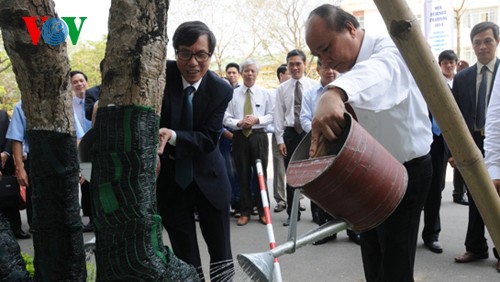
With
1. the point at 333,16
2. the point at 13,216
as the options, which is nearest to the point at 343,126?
the point at 333,16

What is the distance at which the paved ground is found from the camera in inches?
168

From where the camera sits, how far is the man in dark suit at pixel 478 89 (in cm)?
452

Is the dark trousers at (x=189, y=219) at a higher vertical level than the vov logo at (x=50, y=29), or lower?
lower

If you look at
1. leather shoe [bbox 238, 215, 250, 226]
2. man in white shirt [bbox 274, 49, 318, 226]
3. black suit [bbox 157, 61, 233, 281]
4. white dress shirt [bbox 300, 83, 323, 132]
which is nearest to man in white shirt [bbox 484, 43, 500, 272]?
black suit [bbox 157, 61, 233, 281]

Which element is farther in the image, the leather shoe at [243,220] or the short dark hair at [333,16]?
the leather shoe at [243,220]

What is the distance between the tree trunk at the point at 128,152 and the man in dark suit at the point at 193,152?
1212 mm

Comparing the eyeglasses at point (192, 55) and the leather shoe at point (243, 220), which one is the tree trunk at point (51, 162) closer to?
the eyeglasses at point (192, 55)

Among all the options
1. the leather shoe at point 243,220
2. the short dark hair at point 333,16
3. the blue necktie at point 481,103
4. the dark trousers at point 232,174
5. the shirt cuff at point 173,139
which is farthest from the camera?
the dark trousers at point 232,174

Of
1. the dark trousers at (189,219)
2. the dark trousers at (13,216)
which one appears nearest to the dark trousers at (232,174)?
the dark trousers at (13,216)

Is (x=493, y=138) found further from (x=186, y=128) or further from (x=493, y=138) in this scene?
(x=186, y=128)

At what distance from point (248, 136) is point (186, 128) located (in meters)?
3.80

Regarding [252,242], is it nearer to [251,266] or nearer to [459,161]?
[251,266]

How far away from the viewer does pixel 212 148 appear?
2.99m

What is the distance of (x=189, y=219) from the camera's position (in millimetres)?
3066
